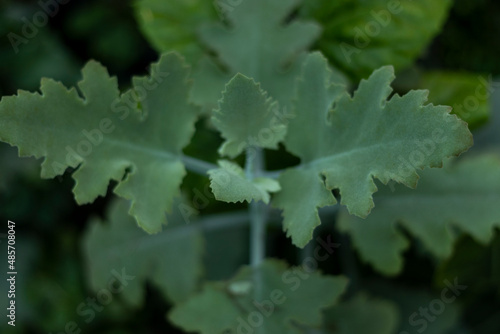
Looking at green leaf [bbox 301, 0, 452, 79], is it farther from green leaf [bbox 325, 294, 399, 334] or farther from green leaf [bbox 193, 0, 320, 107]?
green leaf [bbox 325, 294, 399, 334]

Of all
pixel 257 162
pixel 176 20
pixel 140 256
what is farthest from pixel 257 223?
pixel 176 20

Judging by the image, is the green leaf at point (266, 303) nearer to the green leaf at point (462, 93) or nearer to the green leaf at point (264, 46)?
the green leaf at point (264, 46)

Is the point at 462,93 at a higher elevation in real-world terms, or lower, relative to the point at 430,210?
higher

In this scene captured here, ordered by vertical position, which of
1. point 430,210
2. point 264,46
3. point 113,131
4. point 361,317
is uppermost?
point 264,46

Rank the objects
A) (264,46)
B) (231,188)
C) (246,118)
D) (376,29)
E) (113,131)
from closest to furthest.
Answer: (231,188), (246,118), (113,131), (264,46), (376,29)

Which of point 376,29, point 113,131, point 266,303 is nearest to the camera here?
point 113,131

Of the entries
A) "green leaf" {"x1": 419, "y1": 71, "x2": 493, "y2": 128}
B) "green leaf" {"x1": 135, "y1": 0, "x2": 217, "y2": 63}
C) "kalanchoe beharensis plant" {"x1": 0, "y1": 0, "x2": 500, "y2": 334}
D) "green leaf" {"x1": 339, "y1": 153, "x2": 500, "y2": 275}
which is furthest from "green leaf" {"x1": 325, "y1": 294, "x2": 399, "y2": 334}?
"green leaf" {"x1": 135, "y1": 0, "x2": 217, "y2": 63}

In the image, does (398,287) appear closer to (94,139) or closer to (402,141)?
(402,141)

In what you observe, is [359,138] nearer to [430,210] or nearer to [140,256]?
[430,210]
